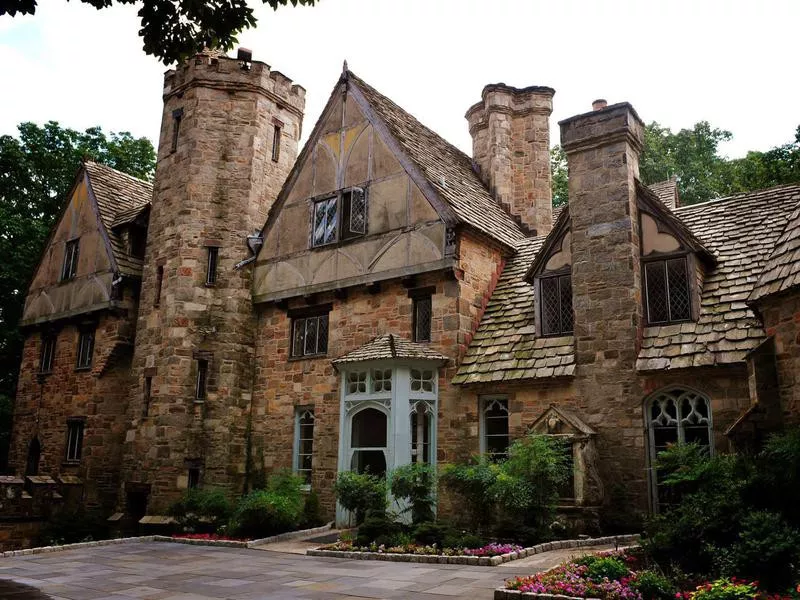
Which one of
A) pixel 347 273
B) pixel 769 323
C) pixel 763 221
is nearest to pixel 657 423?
pixel 769 323

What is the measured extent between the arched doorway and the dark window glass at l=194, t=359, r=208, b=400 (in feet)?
26.1

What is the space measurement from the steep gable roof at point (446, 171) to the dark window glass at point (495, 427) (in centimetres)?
420

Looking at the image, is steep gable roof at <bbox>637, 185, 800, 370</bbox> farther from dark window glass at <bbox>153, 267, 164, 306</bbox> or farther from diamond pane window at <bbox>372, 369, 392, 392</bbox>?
dark window glass at <bbox>153, 267, 164, 306</bbox>

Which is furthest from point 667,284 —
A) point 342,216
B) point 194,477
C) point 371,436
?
point 194,477

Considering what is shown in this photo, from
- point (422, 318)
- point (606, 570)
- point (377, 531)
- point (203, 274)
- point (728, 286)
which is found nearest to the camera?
point (606, 570)

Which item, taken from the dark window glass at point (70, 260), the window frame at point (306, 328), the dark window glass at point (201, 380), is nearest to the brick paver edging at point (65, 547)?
the dark window glass at point (201, 380)

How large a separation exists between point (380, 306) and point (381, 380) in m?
2.16

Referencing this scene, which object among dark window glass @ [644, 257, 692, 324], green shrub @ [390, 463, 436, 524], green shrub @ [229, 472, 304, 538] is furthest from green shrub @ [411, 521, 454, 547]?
dark window glass @ [644, 257, 692, 324]

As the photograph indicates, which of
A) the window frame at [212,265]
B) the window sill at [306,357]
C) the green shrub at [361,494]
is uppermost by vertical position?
the window frame at [212,265]

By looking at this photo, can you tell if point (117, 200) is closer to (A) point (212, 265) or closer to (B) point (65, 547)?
(A) point (212, 265)

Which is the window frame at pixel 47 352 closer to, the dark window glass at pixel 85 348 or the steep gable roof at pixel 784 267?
the dark window glass at pixel 85 348

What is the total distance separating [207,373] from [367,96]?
8.55 meters

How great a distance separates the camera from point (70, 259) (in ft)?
76.8

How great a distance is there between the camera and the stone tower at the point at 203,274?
17953 millimetres
